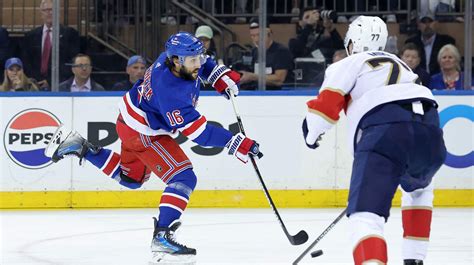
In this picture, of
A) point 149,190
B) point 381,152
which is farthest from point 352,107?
point 149,190

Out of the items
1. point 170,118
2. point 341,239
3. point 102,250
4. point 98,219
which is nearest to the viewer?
point 170,118

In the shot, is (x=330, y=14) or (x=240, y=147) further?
(x=330, y=14)

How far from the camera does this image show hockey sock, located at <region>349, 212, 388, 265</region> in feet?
13.7

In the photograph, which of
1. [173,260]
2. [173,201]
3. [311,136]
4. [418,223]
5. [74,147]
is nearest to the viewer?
[311,136]

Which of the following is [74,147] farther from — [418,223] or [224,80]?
[418,223]

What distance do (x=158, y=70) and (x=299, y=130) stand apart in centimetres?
280

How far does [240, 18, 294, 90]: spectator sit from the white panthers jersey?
3978mm

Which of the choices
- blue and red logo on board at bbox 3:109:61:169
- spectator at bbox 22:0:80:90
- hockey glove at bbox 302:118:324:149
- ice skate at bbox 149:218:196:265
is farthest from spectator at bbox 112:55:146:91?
hockey glove at bbox 302:118:324:149

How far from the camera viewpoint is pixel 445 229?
7.04m

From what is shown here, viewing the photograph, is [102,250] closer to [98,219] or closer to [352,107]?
[98,219]

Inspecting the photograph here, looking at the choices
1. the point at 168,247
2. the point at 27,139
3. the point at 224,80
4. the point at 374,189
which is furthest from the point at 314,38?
the point at 374,189

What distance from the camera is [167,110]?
5613mm

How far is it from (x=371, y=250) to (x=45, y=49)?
4.72 m

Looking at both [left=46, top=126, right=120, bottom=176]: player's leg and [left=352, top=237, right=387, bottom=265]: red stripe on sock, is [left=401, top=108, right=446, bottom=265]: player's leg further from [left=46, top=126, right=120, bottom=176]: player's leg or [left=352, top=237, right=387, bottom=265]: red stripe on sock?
[left=46, top=126, right=120, bottom=176]: player's leg
